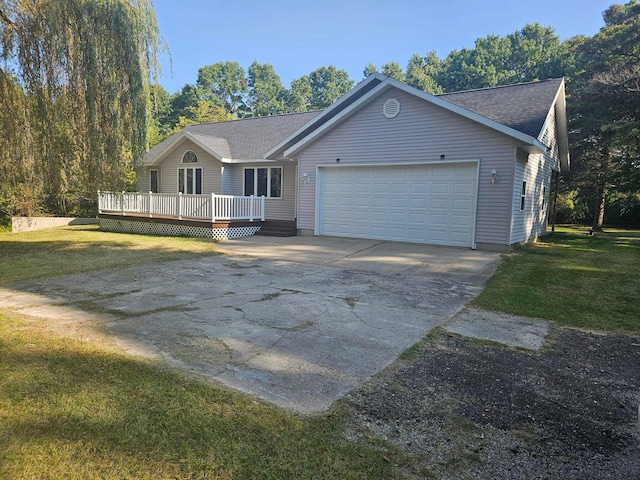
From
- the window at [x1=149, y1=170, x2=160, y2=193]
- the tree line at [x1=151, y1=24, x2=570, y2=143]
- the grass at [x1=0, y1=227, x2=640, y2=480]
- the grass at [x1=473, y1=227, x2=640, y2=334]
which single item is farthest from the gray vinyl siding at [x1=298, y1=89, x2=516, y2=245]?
the tree line at [x1=151, y1=24, x2=570, y2=143]

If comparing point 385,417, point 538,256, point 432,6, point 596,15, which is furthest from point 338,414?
point 596,15

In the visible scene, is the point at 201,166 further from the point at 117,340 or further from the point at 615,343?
the point at 615,343

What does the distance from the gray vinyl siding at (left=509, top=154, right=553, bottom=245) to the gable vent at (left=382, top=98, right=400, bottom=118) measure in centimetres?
379

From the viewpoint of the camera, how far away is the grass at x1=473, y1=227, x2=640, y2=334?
520cm

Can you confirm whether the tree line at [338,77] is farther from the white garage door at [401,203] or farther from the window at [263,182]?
the white garage door at [401,203]

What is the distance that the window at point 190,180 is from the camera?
17734 mm

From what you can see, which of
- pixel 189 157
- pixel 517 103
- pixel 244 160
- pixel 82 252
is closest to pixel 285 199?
pixel 244 160

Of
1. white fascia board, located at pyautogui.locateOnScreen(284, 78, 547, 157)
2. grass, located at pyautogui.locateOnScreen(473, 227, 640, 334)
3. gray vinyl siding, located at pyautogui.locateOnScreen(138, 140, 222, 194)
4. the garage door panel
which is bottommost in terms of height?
grass, located at pyautogui.locateOnScreen(473, 227, 640, 334)

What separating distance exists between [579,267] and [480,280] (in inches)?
123

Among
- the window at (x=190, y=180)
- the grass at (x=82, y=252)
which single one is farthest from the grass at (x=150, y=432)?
the window at (x=190, y=180)

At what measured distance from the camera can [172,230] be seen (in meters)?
14.7

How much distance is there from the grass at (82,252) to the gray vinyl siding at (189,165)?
14.4 feet

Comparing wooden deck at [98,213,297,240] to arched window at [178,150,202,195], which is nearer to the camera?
wooden deck at [98,213,297,240]

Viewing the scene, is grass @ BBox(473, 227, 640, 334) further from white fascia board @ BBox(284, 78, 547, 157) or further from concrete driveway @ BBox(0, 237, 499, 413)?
white fascia board @ BBox(284, 78, 547, 157)
